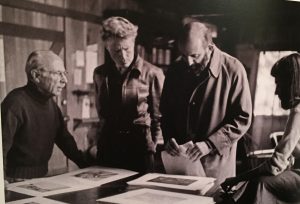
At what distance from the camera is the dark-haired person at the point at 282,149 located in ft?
6.07

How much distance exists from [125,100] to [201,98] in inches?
14.2

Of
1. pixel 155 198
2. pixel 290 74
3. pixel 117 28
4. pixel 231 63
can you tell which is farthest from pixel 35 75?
pixel 290 74

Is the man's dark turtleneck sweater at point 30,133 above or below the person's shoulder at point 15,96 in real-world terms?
below

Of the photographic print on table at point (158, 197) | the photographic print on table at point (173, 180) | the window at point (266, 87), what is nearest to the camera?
the photographic print on table at point (158, 197)

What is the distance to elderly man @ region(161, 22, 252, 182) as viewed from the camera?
5.59 ft

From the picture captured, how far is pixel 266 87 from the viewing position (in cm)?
186

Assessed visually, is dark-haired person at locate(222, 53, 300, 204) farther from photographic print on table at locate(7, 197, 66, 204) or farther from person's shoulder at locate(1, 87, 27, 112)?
person's shoulder at locate(1, 87, 27, 112)

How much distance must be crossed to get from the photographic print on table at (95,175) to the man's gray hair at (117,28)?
0.59m

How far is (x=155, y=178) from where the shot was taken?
5.62 feet

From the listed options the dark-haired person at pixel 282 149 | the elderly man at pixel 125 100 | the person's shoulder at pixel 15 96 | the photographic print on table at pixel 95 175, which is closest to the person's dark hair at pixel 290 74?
the dark-haired person at pixel 282 149

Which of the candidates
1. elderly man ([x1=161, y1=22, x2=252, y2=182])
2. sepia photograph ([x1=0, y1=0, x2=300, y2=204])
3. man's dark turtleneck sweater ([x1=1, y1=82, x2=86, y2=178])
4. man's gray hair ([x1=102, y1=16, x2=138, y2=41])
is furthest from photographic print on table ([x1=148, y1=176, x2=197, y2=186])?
man's gray hair ([x1=102, y1=16, x2=138, y2=41])

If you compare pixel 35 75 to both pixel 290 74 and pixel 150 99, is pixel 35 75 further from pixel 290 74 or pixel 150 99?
pixel 290 74

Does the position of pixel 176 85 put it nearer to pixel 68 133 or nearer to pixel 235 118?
pixel 235 118

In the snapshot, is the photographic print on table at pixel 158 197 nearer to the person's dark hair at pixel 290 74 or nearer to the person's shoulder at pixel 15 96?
the person's shoulder at pixel 15 96
